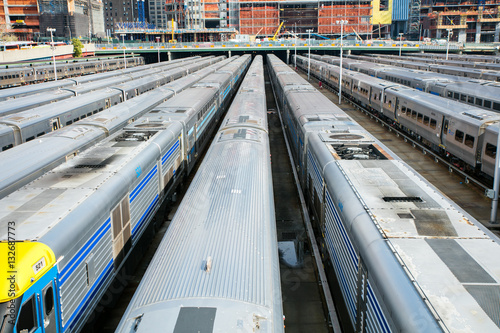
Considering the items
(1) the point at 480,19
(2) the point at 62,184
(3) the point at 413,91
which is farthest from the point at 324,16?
(2) the point at 62,184

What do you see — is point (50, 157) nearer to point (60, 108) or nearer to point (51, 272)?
point (51, 272)

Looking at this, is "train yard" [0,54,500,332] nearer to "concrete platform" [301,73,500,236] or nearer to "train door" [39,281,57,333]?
"train door" [39,281,57,333]

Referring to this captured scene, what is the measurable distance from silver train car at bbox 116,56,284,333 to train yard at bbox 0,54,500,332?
36mm

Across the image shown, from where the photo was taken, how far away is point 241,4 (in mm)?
184250

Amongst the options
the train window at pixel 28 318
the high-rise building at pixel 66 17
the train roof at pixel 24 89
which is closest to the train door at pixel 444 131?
the train window at pixel 28 318

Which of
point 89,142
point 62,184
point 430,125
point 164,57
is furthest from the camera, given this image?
point 164,57

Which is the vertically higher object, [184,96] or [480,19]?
[480,19]

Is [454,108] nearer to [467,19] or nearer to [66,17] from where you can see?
[66,17]

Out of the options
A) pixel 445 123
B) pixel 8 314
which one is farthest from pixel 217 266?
pixel 445 123

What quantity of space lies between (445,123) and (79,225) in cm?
2322

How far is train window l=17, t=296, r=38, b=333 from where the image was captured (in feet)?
24.6

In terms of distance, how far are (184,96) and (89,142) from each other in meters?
11.2

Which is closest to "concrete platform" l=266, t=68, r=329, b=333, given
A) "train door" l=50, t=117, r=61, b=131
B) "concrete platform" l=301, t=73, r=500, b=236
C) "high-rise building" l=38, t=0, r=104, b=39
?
"concrete platform" l=301, t=73, r=500, b=236

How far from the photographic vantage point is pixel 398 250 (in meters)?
8.19
